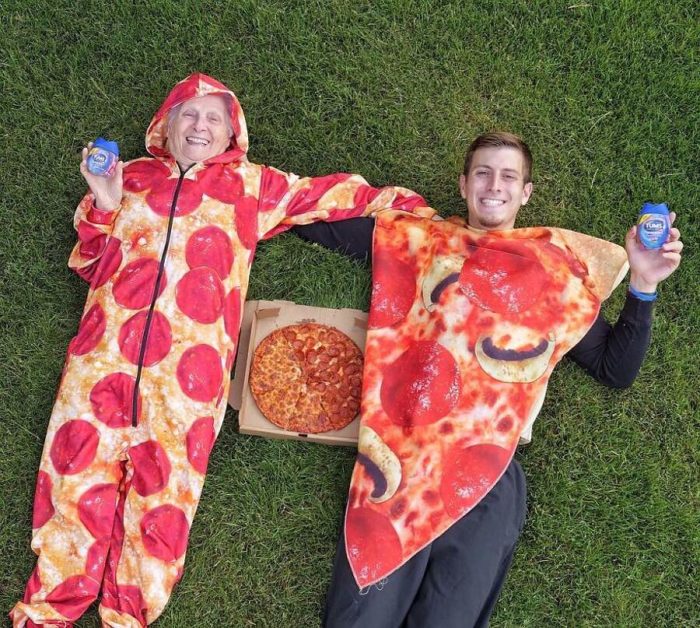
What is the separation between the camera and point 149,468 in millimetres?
3326

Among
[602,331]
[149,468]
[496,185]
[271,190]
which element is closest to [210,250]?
[271,190]

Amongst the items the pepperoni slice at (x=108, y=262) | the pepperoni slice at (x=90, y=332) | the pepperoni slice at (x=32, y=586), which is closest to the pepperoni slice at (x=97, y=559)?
the pepperoni slice at (x=32, y=586)

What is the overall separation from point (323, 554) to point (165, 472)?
0.88 m

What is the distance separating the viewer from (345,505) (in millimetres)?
3617

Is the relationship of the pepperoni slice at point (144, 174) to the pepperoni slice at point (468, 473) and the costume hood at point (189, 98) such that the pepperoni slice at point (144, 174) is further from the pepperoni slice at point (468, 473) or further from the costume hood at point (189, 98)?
the pepperoni slice at point (468, 473)

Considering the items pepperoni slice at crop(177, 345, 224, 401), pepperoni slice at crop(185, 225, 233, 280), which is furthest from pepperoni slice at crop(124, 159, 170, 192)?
pepperoni slice at crop(177, 345, 224, 401)

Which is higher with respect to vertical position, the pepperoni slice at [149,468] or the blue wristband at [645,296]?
the blue wristband at [645,296]

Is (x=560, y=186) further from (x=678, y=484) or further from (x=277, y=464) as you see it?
(x=277, y=464)

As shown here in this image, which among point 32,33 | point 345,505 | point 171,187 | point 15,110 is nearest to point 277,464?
point 345,505

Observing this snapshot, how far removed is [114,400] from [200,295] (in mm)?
629

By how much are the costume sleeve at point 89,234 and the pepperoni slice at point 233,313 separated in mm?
676

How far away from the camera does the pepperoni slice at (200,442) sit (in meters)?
3.37

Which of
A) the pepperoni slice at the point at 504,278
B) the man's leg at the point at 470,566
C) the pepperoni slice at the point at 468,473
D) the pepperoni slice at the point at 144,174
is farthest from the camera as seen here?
the pepperoni slice at the point at 144,174

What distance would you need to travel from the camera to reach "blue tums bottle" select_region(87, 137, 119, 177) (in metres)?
3.42
